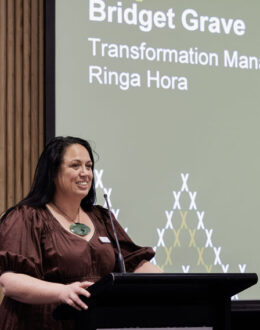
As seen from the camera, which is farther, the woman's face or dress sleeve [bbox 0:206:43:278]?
the woman's face

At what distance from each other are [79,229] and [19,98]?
1545 mm

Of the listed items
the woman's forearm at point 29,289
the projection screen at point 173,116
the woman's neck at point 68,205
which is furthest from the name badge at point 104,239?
the projection screen at point 173,116

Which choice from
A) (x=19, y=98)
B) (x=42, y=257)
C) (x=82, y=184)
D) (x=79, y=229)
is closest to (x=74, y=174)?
(x=82, y=184)

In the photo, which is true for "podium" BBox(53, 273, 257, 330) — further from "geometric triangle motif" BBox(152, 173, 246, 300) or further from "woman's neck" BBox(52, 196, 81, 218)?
"geometric triangle motif" BBox(152, 173, 246, 300)

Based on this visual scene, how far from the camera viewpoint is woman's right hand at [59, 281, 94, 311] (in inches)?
80.3

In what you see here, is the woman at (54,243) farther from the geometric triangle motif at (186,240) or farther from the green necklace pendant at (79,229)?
the geometric triangle motif at (186,240)

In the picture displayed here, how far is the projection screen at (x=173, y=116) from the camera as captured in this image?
3854mm

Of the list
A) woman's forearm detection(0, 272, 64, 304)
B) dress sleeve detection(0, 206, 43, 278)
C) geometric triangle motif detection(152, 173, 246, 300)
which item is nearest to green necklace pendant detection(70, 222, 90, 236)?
dress sleeve detection(0, 206, 43, 278)

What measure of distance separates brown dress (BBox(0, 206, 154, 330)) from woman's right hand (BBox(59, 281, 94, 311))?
229 mm

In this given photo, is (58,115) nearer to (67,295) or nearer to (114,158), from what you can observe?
(114,158)

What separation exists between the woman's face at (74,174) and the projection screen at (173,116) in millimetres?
1237

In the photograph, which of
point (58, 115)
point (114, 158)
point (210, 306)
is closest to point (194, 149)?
point (114, 158)

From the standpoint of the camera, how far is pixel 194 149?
13.4 ft

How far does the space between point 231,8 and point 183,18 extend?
32cm
